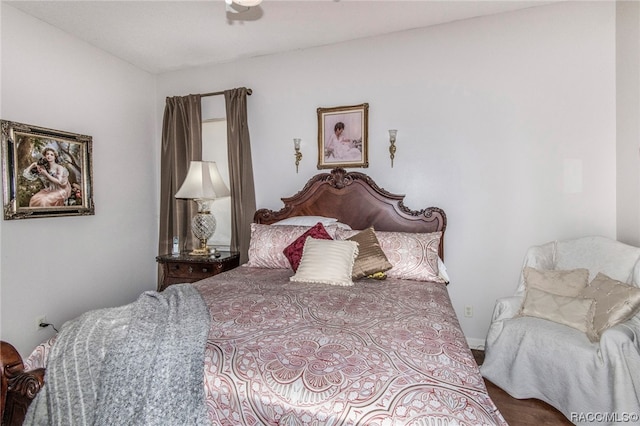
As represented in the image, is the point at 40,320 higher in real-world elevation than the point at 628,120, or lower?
lower

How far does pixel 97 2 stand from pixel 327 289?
273 centimetres

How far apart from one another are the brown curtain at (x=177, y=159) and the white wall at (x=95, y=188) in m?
0.25

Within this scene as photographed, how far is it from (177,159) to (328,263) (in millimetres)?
2324

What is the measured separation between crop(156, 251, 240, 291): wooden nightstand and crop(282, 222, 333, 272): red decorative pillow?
0.82 m

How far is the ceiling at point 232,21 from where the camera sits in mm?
2600

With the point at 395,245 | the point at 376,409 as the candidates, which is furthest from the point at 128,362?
the point at 395,245

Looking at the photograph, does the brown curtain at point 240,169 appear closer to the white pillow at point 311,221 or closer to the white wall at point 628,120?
the white pillow at point 311,221

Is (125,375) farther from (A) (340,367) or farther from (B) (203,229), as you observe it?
(B) (203,229)

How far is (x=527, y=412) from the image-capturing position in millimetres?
1991

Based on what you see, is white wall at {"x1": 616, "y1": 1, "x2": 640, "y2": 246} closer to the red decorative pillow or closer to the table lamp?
the red decorative pillow

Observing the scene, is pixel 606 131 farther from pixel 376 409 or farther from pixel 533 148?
pixel 376 409

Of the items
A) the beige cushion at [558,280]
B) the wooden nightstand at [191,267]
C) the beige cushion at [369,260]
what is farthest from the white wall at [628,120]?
the wooden nightstand at [191,267]

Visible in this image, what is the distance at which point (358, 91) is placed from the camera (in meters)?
3.17

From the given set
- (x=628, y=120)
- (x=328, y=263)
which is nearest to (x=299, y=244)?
(x=328, y=263)
